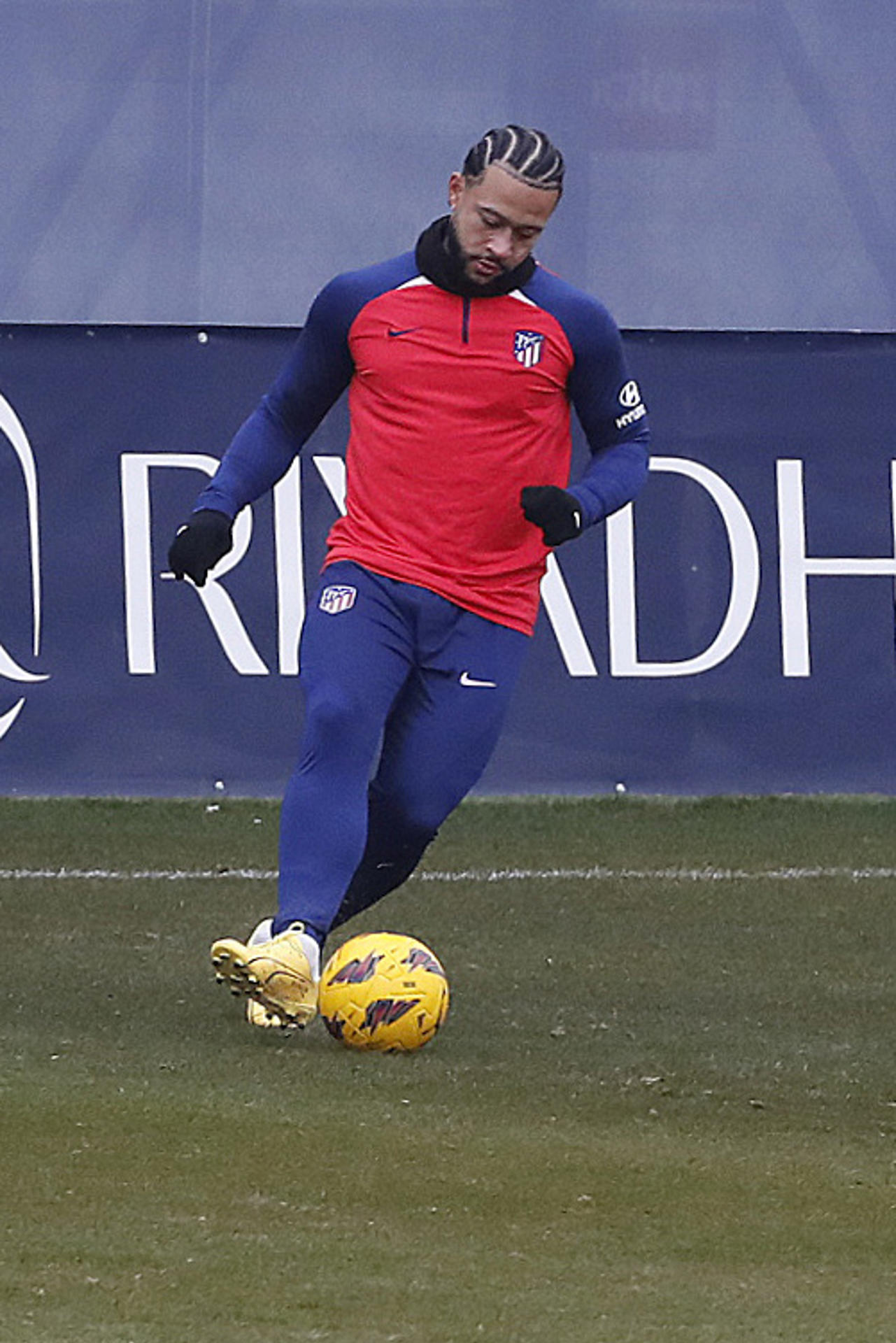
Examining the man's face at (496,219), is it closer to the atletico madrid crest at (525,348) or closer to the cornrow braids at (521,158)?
the cornrow braids at (521,158)

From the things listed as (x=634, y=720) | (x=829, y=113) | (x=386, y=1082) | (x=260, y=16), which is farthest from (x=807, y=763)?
(x=386, y=1082)

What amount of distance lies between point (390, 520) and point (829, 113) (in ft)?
21.3

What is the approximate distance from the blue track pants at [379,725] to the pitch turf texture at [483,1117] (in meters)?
0.41

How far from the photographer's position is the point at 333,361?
639 centimetres

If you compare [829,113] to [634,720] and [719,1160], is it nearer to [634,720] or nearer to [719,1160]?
[634,720]

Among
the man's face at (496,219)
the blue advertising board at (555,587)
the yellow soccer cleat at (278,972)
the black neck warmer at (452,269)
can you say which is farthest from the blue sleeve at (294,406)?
the blue advertising board at (555,587)

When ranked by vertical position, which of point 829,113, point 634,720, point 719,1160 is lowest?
point 719,1160

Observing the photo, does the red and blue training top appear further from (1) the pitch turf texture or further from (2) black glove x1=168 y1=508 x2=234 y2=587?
(1) the pitch turf texture

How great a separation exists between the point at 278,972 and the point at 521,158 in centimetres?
183

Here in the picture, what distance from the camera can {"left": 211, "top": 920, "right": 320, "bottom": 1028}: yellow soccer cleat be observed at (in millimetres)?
5867

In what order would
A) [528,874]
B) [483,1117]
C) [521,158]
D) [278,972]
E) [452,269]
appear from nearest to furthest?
[483,1117], [278,972], [521,158], [452,269], [528,874]

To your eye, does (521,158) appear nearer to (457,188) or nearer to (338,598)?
(457,188)

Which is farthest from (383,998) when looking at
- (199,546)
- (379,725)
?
(199,546)

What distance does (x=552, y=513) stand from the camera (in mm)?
6016
